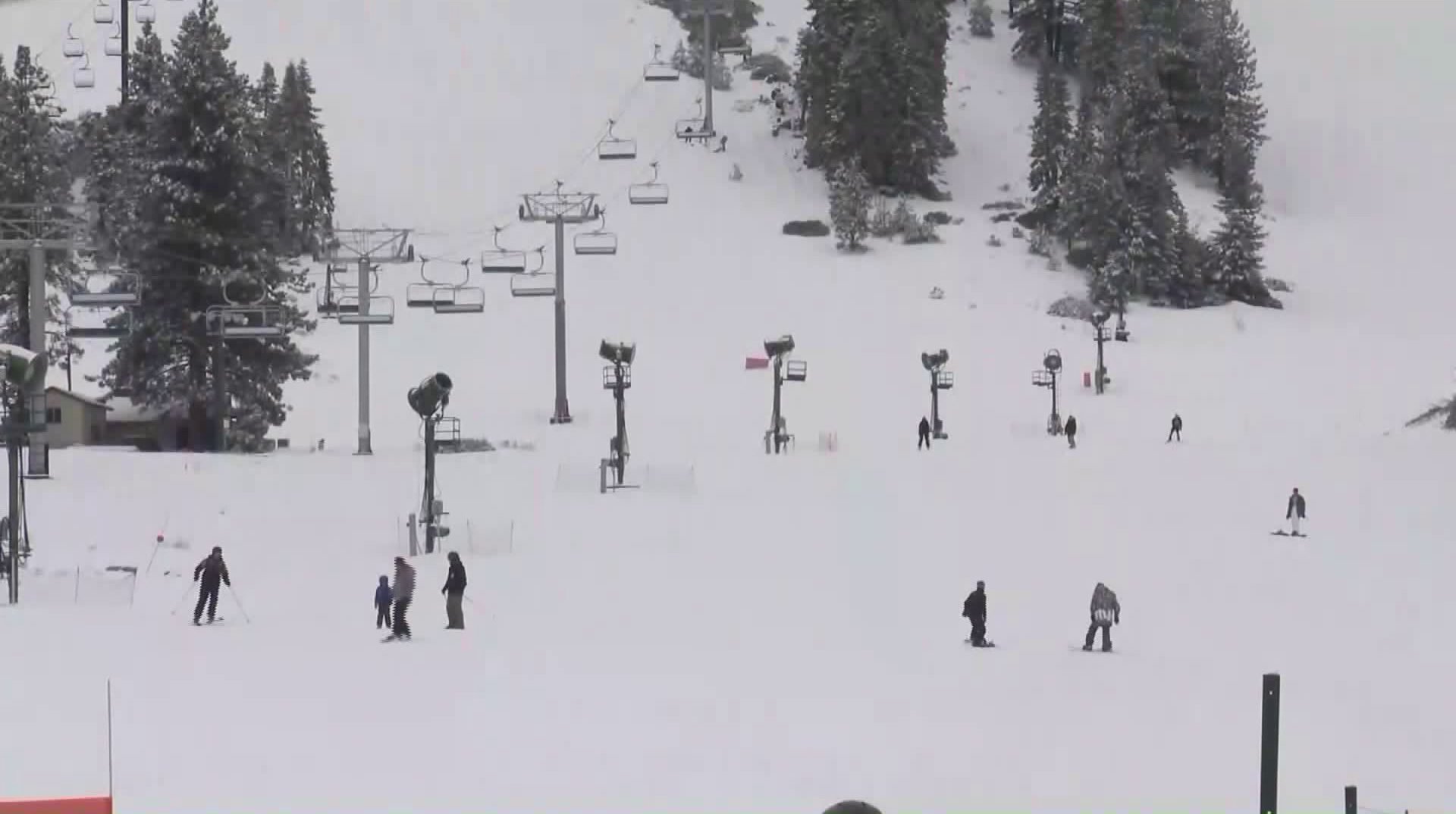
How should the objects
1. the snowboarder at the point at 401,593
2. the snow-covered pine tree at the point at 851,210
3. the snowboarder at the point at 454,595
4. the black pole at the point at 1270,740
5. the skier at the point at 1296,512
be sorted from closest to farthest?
the black pole at the point at 1270,740
the snowboarder at the point at 401,593
the snowboarder at the point at 454,595
the skier at the point at 1296,512
the snow-covered pine tree at the point at 851,210

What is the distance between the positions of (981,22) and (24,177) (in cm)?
5968

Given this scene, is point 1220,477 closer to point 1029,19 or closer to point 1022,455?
point 1022,455

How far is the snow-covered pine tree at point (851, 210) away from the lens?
Result: 247 feet

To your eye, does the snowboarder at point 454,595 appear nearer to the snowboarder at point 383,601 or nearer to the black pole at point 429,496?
the snowboarder at point 383,601

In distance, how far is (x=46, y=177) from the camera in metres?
50.0

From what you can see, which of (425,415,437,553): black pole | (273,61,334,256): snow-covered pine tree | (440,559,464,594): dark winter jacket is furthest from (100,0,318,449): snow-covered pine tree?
(273,61,334,256): snow-covered pine tree

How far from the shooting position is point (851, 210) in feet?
247

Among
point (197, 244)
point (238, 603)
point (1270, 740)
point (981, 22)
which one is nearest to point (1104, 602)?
point (238, 603)

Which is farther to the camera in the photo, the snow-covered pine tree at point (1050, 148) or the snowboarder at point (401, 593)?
the snow-covered pine tree at point (1050, 148)

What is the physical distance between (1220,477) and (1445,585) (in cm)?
1302

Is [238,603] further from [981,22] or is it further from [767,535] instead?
[981,22]

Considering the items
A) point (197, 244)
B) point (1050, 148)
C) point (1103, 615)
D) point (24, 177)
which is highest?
point (1050, 148)

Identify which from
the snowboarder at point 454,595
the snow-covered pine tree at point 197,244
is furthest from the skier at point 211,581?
the snow-covered pine tree at point 197,244

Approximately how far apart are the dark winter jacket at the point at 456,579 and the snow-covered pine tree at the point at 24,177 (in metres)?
25.7
